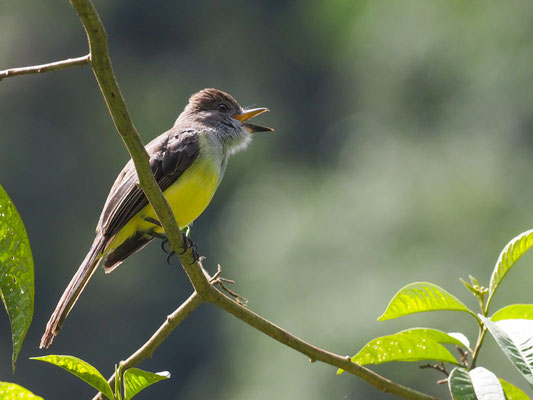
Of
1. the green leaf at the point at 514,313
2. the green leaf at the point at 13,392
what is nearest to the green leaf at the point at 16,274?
the green leaf at the point at 13,392

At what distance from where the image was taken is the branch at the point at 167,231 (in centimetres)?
203

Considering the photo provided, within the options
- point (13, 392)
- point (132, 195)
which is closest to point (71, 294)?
point (132, 195)

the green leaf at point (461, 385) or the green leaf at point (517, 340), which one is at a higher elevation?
the green leaf at point (517, 340)

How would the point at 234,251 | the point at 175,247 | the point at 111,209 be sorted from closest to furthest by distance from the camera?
the point at 175,247, the point at 111,209, the point at 234,251

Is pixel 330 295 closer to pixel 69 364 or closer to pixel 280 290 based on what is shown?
pixel 280 290

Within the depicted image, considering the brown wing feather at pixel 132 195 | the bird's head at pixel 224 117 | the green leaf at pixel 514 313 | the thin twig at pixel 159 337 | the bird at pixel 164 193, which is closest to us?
the green leaf at pixel 514 313

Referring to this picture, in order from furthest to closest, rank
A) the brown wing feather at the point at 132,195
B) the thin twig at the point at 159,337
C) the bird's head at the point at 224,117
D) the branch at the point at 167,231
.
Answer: the bird's head at the point at 224,117 < the brown wing feather at the point at 132,195 < the thin twig at the point at 159,337 < the branch at the point at 167,231

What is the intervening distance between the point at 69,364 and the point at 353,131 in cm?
2995

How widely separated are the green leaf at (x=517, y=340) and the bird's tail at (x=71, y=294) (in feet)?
5.61

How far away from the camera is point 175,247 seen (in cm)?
304

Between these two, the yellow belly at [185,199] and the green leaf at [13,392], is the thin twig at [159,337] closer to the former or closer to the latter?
the green leaf at [13,392]

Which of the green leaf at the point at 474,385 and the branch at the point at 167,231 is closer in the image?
the green leaf at the point at 474,385

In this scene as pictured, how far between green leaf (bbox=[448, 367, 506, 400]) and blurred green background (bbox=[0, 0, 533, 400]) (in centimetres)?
1330

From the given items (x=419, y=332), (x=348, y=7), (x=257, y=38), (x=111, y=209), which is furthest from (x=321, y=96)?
(x=419, y=332)
